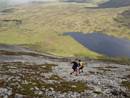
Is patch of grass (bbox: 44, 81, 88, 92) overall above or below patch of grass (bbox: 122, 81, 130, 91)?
above

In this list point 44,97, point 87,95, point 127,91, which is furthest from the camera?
point 127,91

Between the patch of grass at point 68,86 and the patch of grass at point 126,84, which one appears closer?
the patch of grass at point 68,86

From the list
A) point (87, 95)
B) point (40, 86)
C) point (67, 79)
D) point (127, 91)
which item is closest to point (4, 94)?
point (40, 86)

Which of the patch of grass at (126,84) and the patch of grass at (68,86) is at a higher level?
the patch of grass at (68,86)

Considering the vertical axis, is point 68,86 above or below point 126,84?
above

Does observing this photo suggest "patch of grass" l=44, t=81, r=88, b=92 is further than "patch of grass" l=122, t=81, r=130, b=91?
No

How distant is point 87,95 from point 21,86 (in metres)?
10.4

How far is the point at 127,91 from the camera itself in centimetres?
5419

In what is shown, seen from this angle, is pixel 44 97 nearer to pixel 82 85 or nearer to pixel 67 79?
pixel 82 85

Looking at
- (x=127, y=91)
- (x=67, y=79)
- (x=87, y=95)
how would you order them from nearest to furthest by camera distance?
(x=87, y=95)
(x=127, y=91)
(x=67, y=79)

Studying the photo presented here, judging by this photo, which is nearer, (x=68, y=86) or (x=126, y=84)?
(x=68, y=86)

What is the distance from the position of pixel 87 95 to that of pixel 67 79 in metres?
10.9

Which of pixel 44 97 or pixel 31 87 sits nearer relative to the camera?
pixel 44 97

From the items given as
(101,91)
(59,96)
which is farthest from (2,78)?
(101,91)
